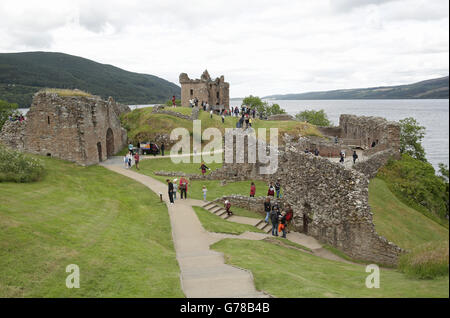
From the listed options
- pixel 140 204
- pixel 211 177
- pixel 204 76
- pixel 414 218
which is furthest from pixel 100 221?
pixel 204 76

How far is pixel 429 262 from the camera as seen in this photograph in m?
7.34

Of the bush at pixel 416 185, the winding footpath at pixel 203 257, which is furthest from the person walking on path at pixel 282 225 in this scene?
the bush at pixel 416 185

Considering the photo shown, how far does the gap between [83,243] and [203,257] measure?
5173 millimetres

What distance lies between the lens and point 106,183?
89.9 ft

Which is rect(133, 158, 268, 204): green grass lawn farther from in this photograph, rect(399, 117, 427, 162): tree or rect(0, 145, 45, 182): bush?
rect(399, 117, 427, 162): tree

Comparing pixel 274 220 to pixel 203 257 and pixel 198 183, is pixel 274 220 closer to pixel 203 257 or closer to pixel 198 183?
pixel 203 257

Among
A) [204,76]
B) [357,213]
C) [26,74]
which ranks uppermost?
[26,74]

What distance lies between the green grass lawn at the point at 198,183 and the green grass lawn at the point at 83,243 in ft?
17.2

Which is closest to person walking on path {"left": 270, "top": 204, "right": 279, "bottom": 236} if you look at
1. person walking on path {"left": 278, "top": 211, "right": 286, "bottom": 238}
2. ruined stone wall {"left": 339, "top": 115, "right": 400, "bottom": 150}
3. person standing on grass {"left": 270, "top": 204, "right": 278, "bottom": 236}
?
person standing on grass {"left": 270, "top": 204, "right": 278, "bottom": 236}

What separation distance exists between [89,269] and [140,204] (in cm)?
1176

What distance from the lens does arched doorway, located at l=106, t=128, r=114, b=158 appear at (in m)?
40.2
